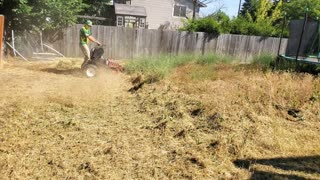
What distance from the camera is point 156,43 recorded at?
17.4 metres

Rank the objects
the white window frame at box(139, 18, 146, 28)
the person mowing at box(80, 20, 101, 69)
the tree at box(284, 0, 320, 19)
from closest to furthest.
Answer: the person mowing at box(80, 20, 101, 69) < the tree at box(284, 0, 320, 19) < the white window frame at box(139, 18, 146, 28)

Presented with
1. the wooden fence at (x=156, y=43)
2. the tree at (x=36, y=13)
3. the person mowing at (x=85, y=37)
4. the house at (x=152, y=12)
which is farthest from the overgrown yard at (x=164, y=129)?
the house at (x=152, y=12)

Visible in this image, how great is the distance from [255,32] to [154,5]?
12.7 m

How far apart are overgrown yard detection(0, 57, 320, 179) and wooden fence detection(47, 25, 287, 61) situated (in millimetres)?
6543

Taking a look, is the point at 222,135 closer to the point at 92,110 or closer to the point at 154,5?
the point at 92,110

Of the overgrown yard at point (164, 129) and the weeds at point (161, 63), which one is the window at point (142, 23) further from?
the overgrown yard at point (164, 129)

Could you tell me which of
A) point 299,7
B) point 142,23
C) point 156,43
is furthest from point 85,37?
point 299,7

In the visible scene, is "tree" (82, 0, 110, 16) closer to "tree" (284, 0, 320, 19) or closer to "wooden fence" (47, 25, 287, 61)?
"wooden fence" (47, 25, 287, 61)

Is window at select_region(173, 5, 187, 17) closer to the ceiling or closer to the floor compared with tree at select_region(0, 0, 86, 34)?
closer to the ceiling

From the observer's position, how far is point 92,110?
672 cm

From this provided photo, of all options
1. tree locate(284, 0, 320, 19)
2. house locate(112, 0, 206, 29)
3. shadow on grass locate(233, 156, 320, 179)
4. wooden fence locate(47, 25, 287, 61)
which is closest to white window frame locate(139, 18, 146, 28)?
house locate(112, 0, 206, 29)

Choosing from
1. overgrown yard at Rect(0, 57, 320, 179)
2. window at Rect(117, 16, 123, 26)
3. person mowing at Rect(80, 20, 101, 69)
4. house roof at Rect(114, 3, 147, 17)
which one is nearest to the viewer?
overgrown yard at Rect(0, 57, 320, 179)

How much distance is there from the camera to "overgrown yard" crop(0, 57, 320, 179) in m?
4.34

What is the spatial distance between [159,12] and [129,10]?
14.0ft
